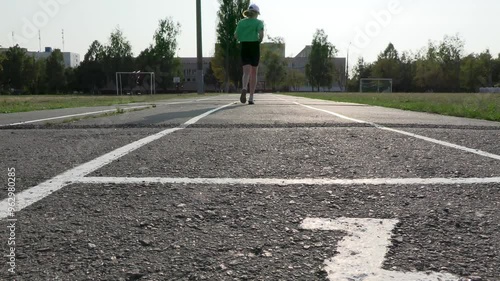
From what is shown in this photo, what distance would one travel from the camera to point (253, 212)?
5.79 ft

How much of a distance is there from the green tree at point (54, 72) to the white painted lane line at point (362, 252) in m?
84.4

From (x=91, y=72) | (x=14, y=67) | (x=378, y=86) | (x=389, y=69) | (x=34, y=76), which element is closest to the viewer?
(x=378, y=86)

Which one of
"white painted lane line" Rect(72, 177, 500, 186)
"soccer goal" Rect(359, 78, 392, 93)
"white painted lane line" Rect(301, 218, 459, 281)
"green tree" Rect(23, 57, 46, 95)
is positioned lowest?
"white painted lane line" Rect(301, 218, 459, 281)

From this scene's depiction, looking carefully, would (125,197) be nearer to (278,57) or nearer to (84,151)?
(84,151)

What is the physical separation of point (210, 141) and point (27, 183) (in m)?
1.74

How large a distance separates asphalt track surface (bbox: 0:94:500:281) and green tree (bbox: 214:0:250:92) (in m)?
53.6

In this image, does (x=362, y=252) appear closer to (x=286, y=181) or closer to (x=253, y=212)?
(x=253, y=212)

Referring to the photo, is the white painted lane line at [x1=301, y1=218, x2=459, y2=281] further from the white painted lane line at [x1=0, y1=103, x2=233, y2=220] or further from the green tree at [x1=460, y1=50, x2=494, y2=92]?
the green tree at [x1=460, y1=50, x2=494, y2=92]

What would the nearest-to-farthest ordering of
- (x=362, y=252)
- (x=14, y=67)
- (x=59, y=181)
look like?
1. (x=362, y=252)
2. (x=59, y=181)
3. (x=14, y=67)

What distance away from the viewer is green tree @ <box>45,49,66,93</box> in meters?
78.4

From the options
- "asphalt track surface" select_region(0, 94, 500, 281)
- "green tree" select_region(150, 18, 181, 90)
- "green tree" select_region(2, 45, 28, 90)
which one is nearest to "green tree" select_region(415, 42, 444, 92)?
"green tree" select_region(150, 18, 181, 90)

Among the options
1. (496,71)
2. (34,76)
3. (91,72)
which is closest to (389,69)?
(496,71)

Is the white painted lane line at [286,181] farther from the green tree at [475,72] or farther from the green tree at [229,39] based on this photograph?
the green tree at [475,72]

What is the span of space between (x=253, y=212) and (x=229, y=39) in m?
58.6
